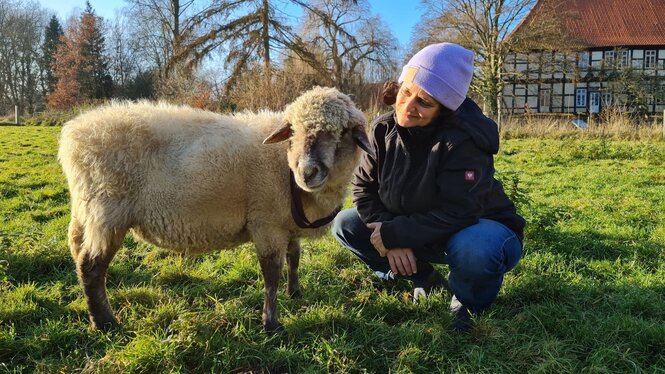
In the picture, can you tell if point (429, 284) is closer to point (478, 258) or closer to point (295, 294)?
point (478, 258)

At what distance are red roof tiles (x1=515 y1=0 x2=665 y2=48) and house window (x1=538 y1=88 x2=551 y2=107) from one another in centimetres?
424

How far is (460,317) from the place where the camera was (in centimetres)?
271

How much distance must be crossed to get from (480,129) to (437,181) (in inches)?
14.3

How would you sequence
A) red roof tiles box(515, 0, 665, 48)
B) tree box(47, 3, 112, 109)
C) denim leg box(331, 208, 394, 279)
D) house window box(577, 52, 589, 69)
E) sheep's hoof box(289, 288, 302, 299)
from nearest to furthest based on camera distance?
1. denim leg box(331, 208, 394, 279)
2. sheep's hoof box(289, 288, 302, 299)
3. house window box(577, 52, 589, 69)
4. red roof tiles box(515, 0, 665, 48)
5. tree box(47, 3, 112, 109)

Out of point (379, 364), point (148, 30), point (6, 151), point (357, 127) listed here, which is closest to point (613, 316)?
point (379, 364)

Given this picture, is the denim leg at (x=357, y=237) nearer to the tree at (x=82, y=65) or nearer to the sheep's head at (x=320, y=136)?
the sheep's head at (x=320, y=136)

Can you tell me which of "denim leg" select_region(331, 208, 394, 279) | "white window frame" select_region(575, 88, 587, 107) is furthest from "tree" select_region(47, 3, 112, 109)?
"denim leg" select_region(331, 208, 394, 279)

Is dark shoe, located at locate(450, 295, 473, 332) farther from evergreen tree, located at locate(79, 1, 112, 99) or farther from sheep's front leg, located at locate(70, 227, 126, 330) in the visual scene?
evergreen tree, located at locate(79, 1, 112, 99)

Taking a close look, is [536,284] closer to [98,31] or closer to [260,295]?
[260,295]

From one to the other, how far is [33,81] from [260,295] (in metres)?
45.4

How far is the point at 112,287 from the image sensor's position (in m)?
3.28

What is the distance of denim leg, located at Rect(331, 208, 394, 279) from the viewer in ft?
10.1

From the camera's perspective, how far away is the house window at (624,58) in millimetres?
29897

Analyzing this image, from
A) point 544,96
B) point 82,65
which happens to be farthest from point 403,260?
point 82,65
